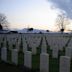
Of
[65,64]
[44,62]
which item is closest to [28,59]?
[44,62]

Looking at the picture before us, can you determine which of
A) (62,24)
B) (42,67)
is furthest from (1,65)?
(62,24)

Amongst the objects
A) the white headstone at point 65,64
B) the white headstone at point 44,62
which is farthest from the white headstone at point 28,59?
the white headstone at point 65,64

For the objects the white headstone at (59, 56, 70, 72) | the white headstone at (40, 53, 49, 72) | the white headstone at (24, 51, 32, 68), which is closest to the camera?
the white headstone at (59, 56, 70, 72)

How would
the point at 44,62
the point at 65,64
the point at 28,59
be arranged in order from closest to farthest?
the point at 65,64 → the point at 44,62 → the point at 28,59

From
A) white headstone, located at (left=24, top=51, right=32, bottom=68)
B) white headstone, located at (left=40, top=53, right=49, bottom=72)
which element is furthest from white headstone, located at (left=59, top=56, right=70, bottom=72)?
white headstone, located at (left=24, top=51, right=32, bottom=68)

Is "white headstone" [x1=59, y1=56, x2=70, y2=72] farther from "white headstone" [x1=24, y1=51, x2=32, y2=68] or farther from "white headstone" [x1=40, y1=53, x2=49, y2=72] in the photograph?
"white headstone" [x1=24, y1=51, x2=32, y2=68]

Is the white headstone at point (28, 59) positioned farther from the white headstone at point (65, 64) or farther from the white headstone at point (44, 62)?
the white headstone at point (65, 64)

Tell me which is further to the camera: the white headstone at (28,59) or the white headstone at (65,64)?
the white headstone at (28,59)

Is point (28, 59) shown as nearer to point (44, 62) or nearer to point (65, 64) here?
point (44, 62)

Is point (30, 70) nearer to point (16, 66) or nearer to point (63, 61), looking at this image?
point (16, 66)

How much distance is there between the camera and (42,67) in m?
7.41

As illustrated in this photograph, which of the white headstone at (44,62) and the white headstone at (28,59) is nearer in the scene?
the white headstone at (44,62)

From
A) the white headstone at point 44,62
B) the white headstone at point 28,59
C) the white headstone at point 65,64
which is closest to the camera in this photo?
the white headstone at point 65,64

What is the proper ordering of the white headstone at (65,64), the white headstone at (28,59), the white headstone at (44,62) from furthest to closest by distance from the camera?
the white headstone at (28,59)
the white headstone at (44,62)
the white headstone at (65,64)
